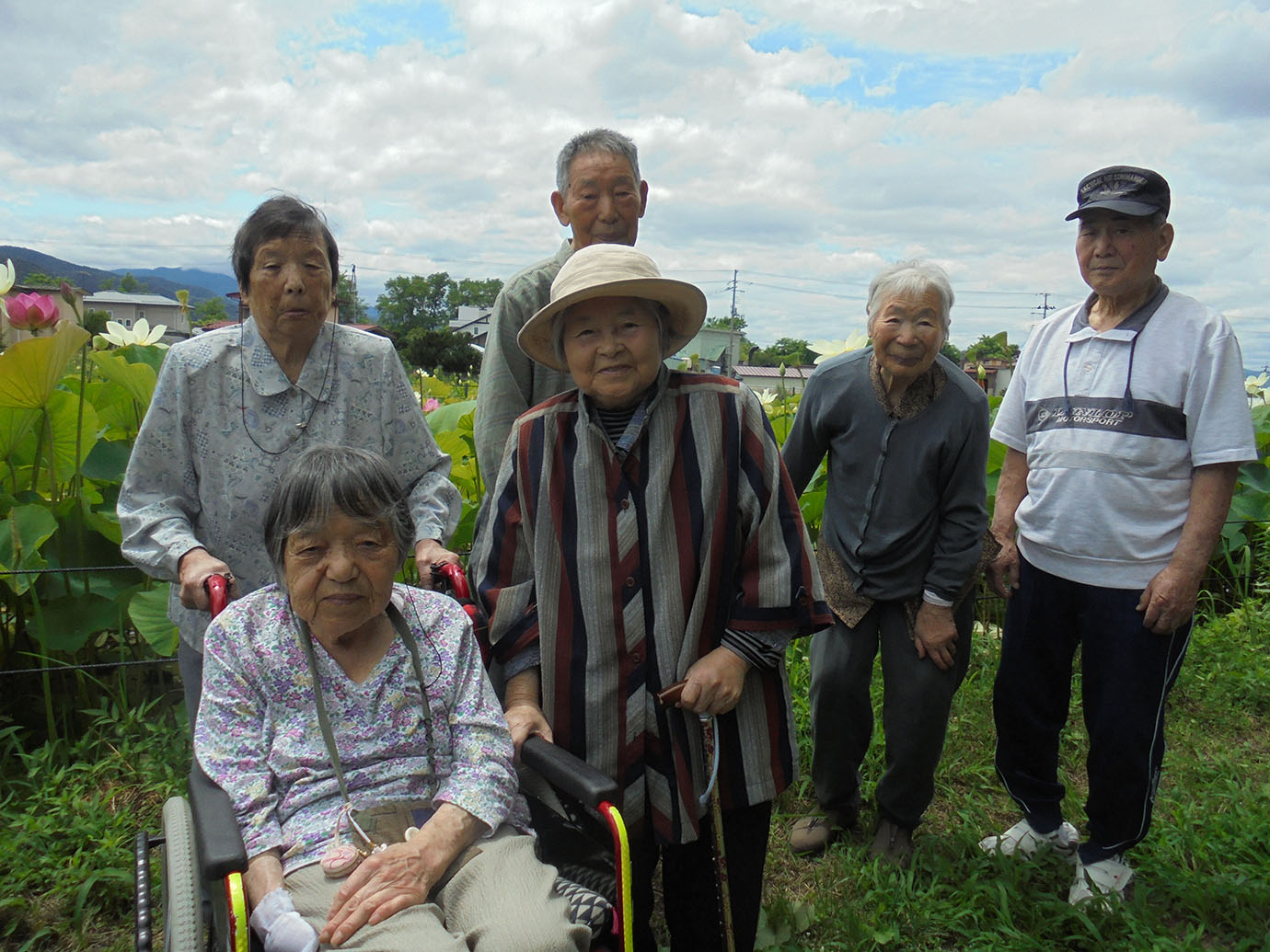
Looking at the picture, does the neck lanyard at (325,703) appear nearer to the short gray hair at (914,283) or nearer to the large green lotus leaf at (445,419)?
the short gray hair at (914,283)

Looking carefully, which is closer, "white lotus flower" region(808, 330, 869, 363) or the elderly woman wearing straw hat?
the elderly woman wearing straw hat

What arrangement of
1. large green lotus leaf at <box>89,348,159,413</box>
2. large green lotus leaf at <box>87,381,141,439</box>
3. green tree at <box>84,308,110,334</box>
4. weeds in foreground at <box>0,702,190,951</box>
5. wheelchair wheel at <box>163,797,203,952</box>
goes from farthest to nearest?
green tree at <box>84,308,110,334</box>
large green lotus leaf at <box>87,381,141,439</box>
large green lotus leaf at <box>89,348,159,413</box>
weeds in foreground at <box>0,702,190,951</box>
wheelchair wheel at <box>163,797,203,952</box>

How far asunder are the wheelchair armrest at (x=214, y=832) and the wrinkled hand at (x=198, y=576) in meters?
0.37

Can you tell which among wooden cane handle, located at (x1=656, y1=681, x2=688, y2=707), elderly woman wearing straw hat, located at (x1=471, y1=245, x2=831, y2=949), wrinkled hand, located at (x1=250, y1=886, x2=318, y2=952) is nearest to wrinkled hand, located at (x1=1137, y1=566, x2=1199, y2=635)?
elderly woman wearing straw hat, located at (x1=471, y1=245, x2=831, y2=949)

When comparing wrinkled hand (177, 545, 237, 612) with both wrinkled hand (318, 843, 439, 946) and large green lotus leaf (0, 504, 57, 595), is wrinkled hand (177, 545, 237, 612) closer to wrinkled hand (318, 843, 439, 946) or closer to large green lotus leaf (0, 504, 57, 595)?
wrinkled hand (318, 843, 439, 946)

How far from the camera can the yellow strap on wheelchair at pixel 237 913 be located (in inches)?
53.9

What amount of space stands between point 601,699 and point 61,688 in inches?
99.5

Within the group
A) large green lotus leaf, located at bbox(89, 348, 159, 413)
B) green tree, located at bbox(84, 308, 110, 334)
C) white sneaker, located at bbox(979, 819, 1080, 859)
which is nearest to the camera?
white sneaker, located at bbox(979, 819, 1080, 859)

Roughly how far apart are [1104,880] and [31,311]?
366 cm

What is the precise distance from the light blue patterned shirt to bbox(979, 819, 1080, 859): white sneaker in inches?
78.0

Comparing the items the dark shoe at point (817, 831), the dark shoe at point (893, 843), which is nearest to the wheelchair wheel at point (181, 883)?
the dark shoe at point (817, 831)

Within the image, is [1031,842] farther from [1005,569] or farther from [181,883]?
[181,883]

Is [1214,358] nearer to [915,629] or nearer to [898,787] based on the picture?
[915,629]

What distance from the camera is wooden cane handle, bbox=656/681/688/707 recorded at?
1839 millimetres
